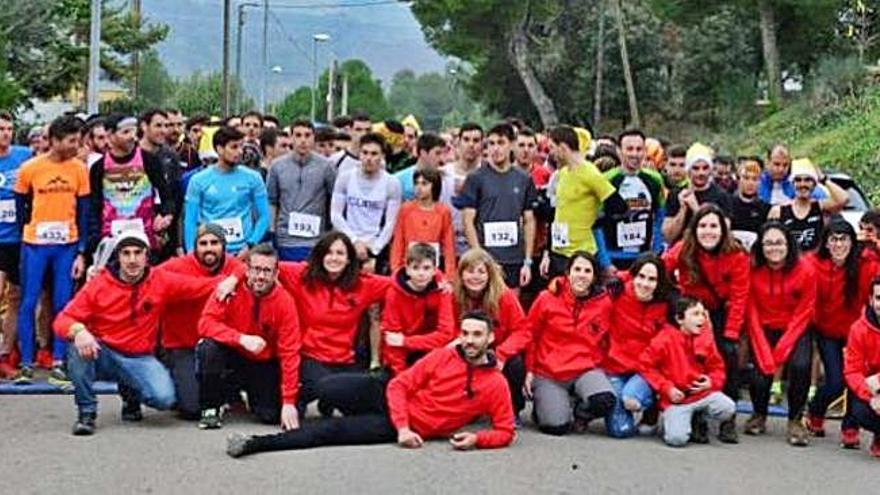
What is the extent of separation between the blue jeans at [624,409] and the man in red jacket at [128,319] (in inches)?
112

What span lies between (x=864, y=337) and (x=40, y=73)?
24.1 meters

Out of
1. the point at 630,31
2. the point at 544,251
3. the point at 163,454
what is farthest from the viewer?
the point at 630,31

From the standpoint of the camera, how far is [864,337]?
9.05m

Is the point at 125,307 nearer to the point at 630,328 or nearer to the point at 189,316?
the point at 189,316

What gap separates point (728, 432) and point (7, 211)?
5.51 m

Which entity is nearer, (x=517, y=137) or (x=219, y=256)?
(x=219, y=256)

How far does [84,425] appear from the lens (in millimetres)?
8938

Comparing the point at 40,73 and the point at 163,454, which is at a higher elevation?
the point at 40,73

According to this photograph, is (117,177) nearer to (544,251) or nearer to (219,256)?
(219,256)

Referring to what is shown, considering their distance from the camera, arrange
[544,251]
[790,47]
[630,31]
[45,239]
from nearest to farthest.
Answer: [45,239] → [544,251] → [790,47] → [630,31]

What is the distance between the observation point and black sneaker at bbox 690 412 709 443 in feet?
30.4

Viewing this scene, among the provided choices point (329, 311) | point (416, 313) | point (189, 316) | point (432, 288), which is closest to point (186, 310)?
point (189, 316)

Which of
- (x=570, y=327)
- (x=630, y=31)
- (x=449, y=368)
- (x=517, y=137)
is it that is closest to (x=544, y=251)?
(x=517, y=137)

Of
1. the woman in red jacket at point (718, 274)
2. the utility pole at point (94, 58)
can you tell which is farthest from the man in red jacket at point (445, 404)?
the utility pole at point (94, 58)
